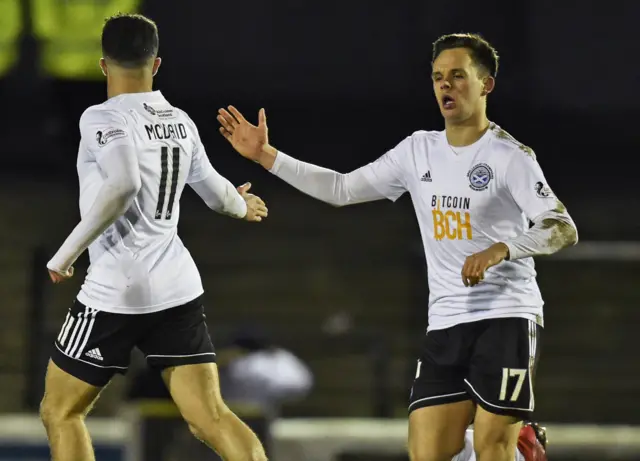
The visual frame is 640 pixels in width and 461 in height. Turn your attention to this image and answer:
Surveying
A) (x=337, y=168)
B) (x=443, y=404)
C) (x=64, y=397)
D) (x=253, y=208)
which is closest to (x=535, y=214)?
(x=443, y=404)

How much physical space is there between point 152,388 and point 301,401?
265 cm

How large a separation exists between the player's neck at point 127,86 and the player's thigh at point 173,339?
828 millimetres

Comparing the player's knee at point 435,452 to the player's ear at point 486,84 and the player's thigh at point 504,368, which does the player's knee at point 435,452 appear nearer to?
the player's thigh at point 504,368

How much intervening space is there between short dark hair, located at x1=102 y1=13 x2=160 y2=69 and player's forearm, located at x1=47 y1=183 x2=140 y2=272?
1.70 ft

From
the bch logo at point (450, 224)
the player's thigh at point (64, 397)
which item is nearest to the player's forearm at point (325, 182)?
the bch logo at point (450, 224)

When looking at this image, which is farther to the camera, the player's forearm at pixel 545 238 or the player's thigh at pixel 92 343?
the player's thigh at pixel 92 343

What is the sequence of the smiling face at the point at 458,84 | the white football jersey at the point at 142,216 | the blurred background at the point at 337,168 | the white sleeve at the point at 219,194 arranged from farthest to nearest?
the blurred background at the point at 337,168 < the white sleeve at the point at 219,194 < the smiling face at the point at 458,84 < the white football jersey at the point at 142,216

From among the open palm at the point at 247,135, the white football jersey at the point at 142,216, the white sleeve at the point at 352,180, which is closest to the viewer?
the white football jersey at the point at 142,216

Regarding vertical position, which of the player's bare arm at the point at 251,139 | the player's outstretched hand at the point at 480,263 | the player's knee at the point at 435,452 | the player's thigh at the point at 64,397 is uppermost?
the player's bare arm at the point at 251,139

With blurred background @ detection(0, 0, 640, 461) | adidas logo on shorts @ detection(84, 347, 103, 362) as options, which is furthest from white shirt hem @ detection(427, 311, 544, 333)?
blurred background @ detection(0, 0, 640, 461)

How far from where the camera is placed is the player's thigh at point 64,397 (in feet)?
18.0

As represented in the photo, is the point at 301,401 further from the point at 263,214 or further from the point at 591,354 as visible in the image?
the point at 263,214

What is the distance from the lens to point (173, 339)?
5.58 metres

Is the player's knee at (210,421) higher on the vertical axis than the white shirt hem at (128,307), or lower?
lower
